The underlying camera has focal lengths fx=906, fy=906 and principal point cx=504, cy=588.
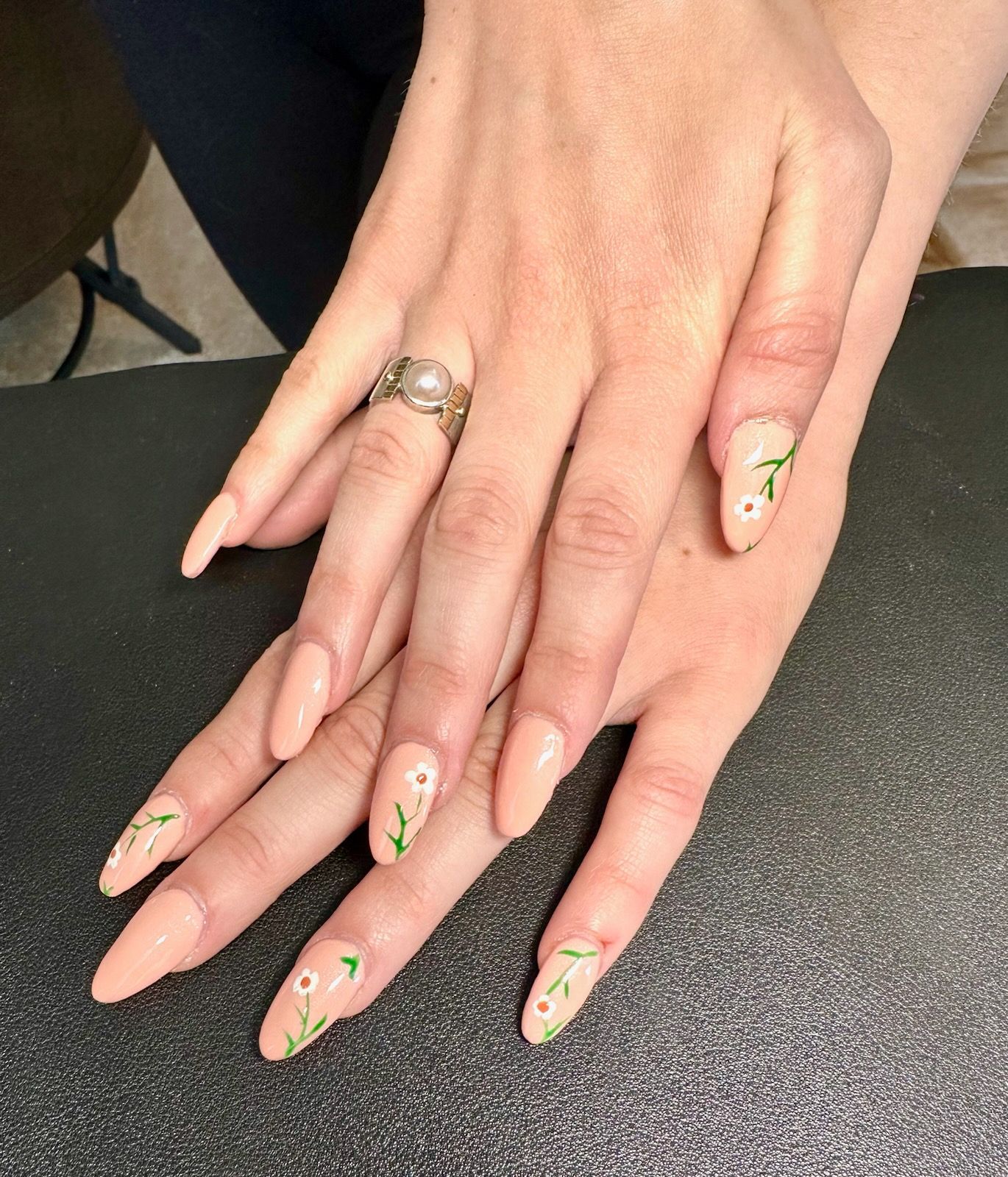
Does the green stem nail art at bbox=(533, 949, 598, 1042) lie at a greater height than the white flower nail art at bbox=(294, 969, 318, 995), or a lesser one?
lesser

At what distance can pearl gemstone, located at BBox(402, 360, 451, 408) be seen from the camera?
631 millimetres

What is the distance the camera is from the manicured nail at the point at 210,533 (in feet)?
2.16

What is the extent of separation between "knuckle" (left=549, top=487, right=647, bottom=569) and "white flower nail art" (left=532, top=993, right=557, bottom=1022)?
26cm

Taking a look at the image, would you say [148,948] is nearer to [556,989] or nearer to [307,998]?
[307,998]

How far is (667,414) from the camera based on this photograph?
579mm

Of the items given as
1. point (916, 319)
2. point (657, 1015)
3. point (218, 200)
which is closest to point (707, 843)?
point (657, 1015)

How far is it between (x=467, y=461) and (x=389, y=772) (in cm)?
21

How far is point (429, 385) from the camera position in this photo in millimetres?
631

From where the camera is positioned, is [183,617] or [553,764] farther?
[183,617]

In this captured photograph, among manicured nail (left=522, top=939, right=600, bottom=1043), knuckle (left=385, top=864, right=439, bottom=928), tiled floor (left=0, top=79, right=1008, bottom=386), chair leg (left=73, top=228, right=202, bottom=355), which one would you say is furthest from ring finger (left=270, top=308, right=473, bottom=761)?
chair leg (left=73, top=228, right=202, bottom=355)

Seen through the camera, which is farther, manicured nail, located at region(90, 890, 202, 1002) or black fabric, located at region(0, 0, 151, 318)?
black fabric, located at region(0, 0, 151, 318)

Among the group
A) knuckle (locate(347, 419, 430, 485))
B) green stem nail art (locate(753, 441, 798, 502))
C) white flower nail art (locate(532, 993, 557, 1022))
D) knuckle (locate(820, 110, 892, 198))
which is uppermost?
knuckle (locate(820, 110, 892, 198))

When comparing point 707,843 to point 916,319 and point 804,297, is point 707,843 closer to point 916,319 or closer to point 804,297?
point 804,297

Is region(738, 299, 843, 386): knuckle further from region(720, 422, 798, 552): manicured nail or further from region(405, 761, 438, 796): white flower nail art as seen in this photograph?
region(405, 761, 438, 796): white flower nail art
